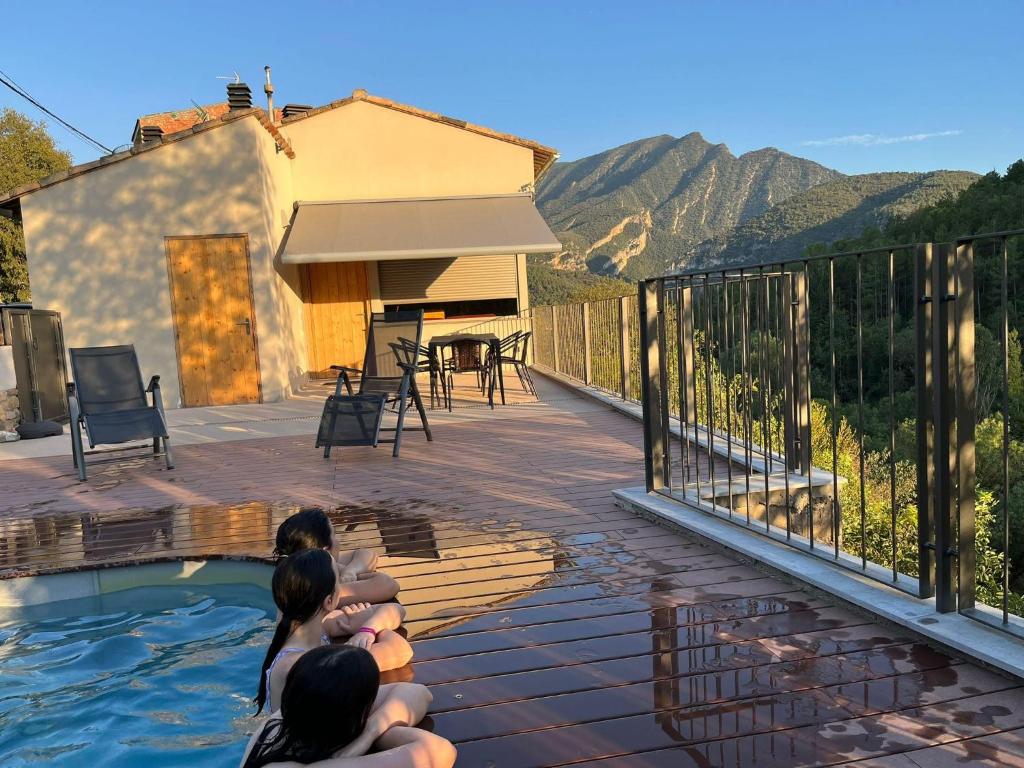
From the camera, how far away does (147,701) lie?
11.9 feet

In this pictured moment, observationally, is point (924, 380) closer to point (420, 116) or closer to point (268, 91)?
point (420, 116)

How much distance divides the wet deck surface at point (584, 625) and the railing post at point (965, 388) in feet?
1.53

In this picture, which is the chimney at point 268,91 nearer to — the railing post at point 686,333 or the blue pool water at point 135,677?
the railing post at point 686,333

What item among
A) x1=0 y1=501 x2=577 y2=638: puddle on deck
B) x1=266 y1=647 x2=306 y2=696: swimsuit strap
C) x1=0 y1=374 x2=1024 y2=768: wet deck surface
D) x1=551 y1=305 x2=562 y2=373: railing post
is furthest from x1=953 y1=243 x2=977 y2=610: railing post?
x1=551 y1=305 x2=562 y2=373: railing post

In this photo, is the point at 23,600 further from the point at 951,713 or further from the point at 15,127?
the point at 15,127

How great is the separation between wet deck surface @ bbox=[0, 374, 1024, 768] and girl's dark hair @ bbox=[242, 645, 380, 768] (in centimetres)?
40

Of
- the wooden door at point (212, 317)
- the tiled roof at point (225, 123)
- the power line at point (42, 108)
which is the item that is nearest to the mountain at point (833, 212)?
the tiled roof at point (225, 123)

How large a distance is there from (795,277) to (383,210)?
1153 centimetres

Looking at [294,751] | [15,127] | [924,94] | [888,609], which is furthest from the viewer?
[924,94]

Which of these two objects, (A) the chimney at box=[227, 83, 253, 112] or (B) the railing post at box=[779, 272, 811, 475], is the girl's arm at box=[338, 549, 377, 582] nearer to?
(B) the railing post at box=[779, 272, 811, 475]

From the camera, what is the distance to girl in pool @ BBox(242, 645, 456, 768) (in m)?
1.99

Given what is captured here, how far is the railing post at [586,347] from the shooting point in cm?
1116

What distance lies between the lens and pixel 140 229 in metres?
11.4

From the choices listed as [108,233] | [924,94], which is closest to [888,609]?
[108,233]
